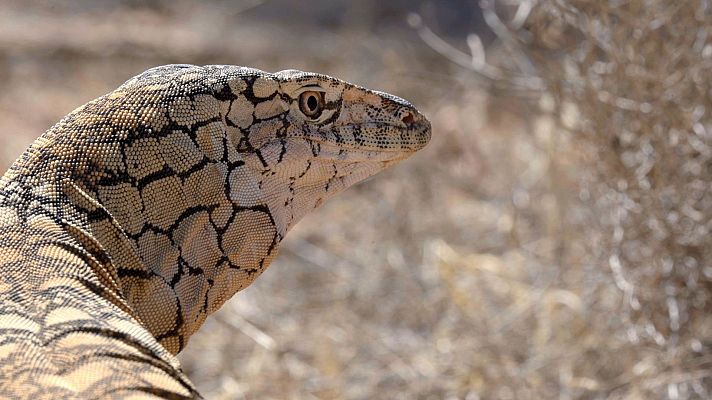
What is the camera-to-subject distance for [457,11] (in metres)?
13.2

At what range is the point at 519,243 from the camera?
6.63m

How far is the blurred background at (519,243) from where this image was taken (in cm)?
446

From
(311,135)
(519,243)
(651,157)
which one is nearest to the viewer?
(311,135)

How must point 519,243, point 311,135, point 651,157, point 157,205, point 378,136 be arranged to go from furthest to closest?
point 519,243 → point 651,157 → point 378,136 → point 311,135 → point 157,205

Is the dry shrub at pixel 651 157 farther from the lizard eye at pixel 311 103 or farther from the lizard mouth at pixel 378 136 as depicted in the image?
the lizard eye at pixel 311 103

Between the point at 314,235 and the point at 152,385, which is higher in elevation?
the point at 152,385

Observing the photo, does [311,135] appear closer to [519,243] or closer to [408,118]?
[408,118]

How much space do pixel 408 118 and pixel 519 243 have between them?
13.2 ft

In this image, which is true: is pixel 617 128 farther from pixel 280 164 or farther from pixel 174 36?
pixel 174 36

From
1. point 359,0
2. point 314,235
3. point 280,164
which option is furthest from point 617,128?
point 359,0

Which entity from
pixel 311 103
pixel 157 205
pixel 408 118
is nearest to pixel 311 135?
pixel 311 103

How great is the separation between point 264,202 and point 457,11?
11159mm

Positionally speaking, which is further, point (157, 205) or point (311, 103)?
point (311, 103)

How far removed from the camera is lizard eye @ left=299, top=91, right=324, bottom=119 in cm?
251
